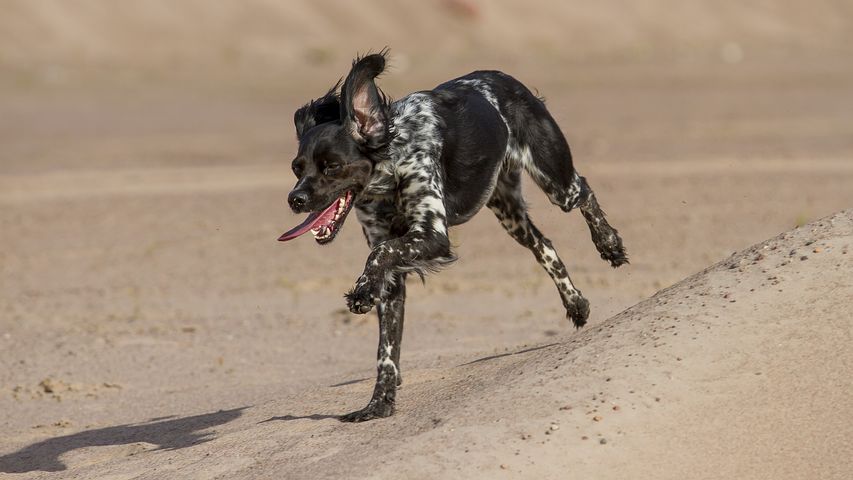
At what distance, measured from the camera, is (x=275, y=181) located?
19062 mm

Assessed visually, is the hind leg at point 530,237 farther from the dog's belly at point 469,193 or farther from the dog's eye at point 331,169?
the dog's eye at point 331,169

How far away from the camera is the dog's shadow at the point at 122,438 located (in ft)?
23.7

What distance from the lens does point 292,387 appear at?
344 inches

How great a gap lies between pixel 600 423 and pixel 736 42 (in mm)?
37918

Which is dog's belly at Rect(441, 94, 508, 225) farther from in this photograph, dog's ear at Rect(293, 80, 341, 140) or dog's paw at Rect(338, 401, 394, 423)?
dog's paw at Rect(338, 401, 394, 423)

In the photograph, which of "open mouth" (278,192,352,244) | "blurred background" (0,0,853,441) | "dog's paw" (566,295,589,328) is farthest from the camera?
"blurred background" (0,0,853,441)

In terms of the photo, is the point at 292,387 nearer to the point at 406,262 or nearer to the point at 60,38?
the point at 406,262

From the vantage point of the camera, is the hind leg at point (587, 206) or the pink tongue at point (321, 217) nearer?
the pink tongue at point (321, 217)

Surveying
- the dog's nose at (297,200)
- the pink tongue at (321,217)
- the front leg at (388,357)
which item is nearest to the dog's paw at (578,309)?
the front leg at (388,357)

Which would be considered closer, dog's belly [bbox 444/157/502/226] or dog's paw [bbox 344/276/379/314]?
dog's paw [bbox 344/276/379/314]

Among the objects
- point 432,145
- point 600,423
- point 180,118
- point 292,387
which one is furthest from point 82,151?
point 600,423

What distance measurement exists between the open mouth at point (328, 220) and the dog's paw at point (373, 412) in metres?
0.84

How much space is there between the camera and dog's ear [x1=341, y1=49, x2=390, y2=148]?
6.30 metres

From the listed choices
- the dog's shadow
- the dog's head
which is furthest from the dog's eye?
the dog's shadow
